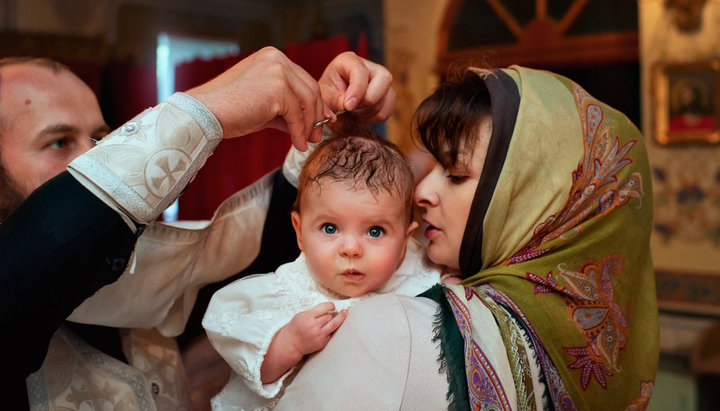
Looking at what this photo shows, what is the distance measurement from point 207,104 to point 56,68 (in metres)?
0.60

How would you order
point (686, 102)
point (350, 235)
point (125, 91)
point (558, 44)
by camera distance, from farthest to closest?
point (125, 91), point (558, 44), point (686, 102), point (350, 235)

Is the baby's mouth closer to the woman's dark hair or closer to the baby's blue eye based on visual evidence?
the baby's blue eye

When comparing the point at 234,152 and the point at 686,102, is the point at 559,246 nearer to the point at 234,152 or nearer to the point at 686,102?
the point at 686,102

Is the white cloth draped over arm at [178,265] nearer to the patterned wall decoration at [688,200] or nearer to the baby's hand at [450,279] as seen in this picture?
the baby's hand at [450,279]

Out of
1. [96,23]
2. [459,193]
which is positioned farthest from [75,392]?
[96,23]

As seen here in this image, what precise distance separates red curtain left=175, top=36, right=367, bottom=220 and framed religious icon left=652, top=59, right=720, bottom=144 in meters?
1.73

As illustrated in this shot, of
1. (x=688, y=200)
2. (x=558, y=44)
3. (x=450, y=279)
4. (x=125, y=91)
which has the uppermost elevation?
(x=558, y=44)

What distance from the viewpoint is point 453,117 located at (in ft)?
4.38

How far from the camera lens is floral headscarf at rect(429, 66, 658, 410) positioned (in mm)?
1182

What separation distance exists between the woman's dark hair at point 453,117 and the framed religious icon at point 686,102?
2.93 meters

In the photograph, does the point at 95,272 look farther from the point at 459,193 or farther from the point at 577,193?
the point at 577,193

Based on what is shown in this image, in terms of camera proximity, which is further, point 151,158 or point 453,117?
point 453,117

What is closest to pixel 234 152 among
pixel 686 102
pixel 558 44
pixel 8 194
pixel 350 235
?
pixel 558 44

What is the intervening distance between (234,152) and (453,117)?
3.18 meters
